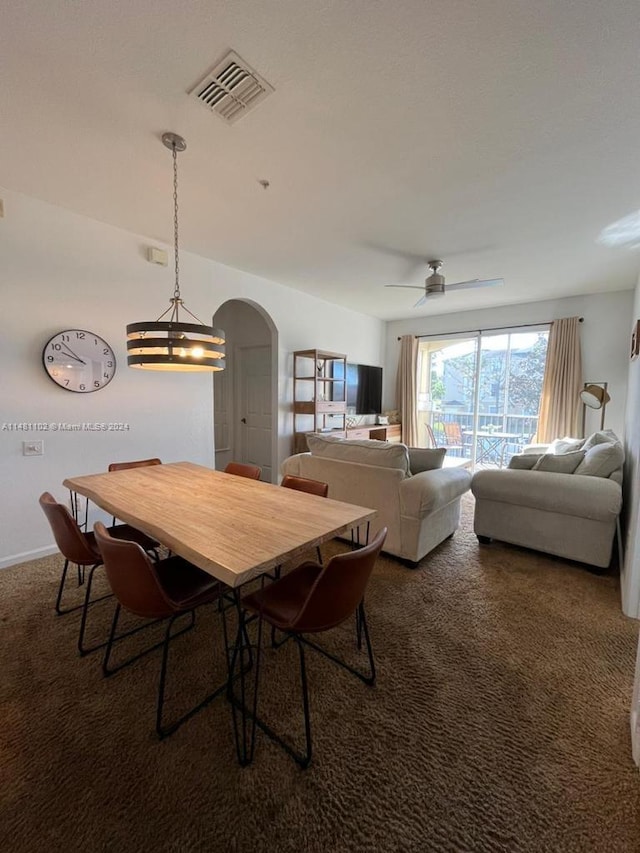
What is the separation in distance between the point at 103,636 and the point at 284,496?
1247 mm

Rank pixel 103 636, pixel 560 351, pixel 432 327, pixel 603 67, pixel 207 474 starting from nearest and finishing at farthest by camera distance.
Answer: pixel 603 67, pixel 103 636, pixel 207 474, pixel 560 351, pixel 432 327

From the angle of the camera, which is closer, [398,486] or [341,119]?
[341,119]

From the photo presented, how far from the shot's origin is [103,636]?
195 centimetres

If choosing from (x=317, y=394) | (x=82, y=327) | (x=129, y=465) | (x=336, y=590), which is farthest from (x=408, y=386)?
(x=336, y=590)

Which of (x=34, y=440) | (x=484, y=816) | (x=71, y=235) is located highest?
(x=71, y=235)

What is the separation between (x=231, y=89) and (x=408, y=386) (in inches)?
208

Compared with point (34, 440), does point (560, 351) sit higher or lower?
higher

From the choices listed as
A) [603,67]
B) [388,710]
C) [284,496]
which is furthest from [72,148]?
[388,710]

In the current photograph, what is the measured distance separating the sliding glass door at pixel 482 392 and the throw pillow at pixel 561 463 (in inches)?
99.8

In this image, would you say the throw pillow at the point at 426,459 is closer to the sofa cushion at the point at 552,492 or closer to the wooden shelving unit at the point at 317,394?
the sofa cushion at the point at 552,492

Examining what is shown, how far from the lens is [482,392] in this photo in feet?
19.2

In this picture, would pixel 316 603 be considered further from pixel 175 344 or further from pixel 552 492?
pixel 552 492

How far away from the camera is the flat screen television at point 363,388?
19.2ft

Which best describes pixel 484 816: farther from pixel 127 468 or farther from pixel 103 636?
pixel 127 468
